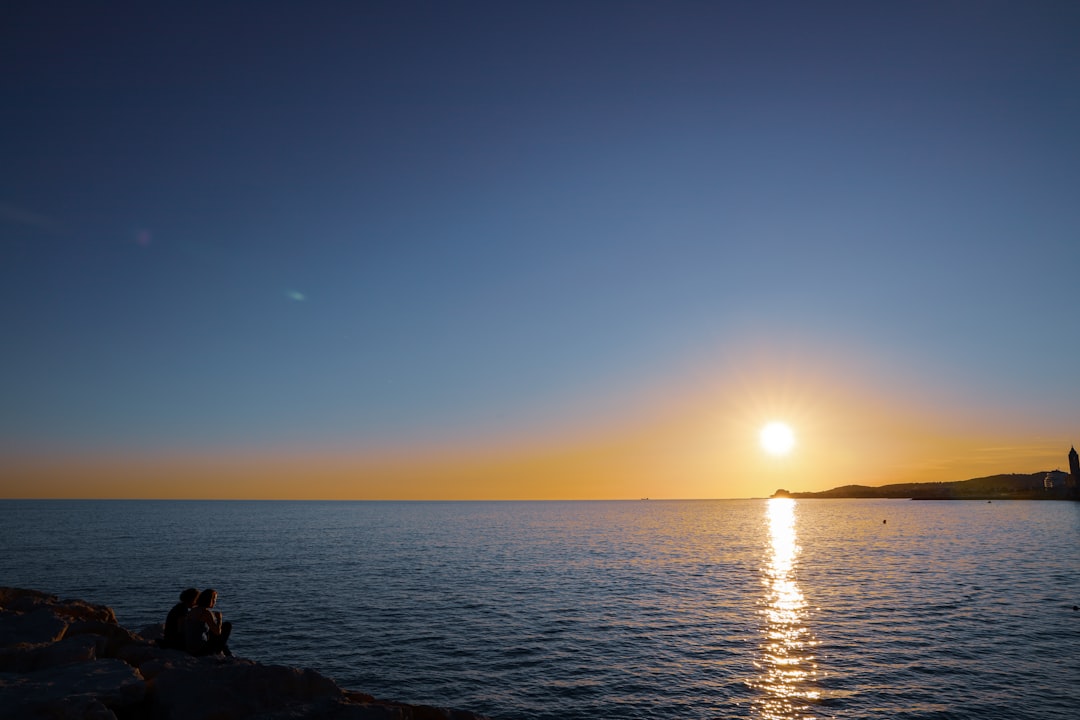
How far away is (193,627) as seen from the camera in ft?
59.7

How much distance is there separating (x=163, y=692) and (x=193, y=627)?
269 inches

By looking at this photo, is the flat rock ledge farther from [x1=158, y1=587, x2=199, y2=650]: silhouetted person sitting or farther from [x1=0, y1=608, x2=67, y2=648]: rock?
[x1=158, y1=587, x2=199, y2=650]: silhouetted person sitting

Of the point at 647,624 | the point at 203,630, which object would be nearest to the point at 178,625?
the point at 203,630

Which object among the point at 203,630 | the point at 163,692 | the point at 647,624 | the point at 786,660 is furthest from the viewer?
the point at 647,624

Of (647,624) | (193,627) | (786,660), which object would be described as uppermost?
(193,627)

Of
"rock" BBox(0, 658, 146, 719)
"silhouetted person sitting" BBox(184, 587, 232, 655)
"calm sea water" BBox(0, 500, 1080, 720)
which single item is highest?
"rock" BBox(0, 658, 146, 719)

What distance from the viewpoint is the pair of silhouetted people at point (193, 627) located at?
18188mm

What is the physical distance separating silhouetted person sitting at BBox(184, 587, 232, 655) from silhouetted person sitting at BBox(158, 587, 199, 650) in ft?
0.60

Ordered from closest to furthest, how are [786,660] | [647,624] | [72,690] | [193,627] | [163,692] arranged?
[72,690] < [163,692] < [193,627] < [786,660] < [647,624]

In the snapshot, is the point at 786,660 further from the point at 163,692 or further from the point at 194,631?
the point at 163,692

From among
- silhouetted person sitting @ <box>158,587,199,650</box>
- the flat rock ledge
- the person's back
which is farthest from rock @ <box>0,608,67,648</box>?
the person's back

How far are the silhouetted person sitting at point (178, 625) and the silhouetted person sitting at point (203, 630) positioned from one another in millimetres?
183

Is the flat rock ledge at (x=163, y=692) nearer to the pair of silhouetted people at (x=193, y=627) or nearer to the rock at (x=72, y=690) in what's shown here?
the rock at (x=72, y=690)

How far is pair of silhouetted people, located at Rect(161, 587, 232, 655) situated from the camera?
716 inches
